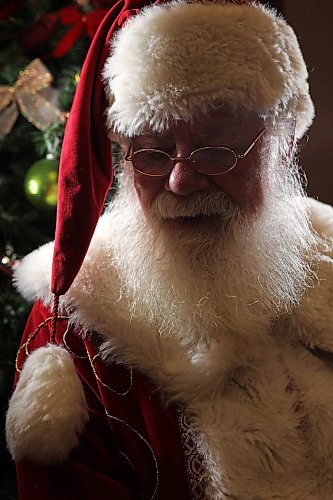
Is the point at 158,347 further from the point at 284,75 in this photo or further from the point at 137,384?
the point at 284,75

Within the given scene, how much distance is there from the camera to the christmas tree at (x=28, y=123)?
1.70 meters

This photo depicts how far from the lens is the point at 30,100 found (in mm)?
1759

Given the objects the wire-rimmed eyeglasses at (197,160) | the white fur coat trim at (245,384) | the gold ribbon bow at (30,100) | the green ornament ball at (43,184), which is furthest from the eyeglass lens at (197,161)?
the gold ribbon bow at (30,100)

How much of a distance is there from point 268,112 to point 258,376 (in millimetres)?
483

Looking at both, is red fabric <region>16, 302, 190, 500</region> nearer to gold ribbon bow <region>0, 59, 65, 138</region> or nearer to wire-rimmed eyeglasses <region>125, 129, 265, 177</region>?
wire-rimmed eyeglasses <region>125, 129, 265, 177</region>

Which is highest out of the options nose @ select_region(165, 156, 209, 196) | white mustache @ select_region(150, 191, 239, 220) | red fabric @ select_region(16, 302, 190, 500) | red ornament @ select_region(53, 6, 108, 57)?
red ornament @ select_region(53, 6, 108, 57)

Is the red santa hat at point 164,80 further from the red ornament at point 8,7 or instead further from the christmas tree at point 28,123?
the red ornament at point 8,7

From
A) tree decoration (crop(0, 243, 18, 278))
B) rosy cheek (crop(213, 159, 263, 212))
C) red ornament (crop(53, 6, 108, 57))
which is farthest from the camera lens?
red ornament (crop(53, 6, 108, 57))

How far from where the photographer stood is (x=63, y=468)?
0.99 metres

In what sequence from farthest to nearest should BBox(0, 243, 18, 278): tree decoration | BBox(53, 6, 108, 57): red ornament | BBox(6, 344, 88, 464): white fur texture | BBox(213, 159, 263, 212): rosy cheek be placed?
BBox(53, 6, 108, 57): red ornament < BBox(0, 243, 18, 278): tree decoration < BBox(213, 159, 263, 212): rosy cheek < BBox(6, 344, 88, 464): white fur texture

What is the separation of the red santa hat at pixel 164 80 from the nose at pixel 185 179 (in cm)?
8

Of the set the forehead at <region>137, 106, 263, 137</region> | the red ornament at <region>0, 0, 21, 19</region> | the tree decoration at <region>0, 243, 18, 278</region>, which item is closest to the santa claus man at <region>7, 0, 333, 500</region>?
the forehead at <region>137, 106, 263, 137</region>

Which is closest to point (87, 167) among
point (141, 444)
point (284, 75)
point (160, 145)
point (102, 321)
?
point (160, 145)

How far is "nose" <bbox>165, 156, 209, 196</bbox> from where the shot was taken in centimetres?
103
